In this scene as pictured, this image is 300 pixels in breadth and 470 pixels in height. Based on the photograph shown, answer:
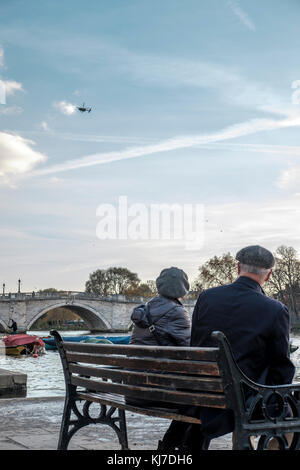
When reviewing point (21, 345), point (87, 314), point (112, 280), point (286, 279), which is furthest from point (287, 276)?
point (21, 345)

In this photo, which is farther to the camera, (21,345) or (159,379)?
(21,345)

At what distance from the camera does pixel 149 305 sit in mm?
3787

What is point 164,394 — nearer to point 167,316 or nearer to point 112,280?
point 167,316

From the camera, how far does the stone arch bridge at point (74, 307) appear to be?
56000mm

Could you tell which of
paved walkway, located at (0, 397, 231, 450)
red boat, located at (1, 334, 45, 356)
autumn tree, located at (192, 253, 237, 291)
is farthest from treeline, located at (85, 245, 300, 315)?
paved walkway, located at (0, 397, 231, 450)

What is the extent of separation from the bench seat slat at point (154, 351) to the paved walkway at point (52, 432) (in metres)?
0.89

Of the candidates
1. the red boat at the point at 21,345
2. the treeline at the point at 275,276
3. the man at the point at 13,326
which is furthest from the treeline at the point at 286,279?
the red boat at the point at 21,345

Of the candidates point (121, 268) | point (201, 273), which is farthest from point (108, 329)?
point (121, 268)

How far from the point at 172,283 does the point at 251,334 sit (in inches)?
33.6

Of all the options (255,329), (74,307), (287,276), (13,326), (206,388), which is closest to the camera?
(206,388)

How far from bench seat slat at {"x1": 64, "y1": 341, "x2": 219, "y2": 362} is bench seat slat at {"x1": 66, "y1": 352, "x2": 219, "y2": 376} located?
0.02 meters

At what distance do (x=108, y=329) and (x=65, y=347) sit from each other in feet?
197

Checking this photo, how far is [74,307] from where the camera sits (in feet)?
201
